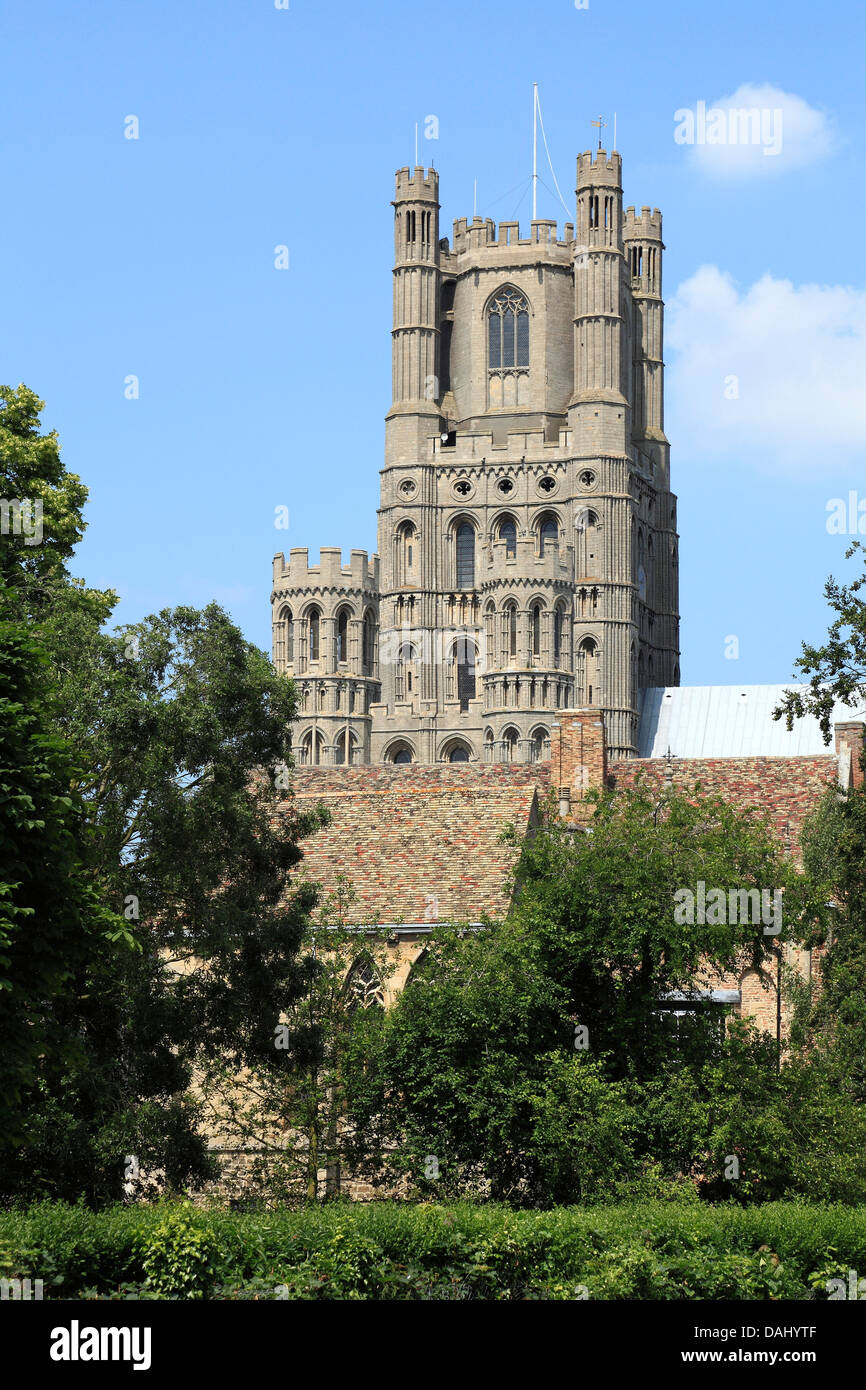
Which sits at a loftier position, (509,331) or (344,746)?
(509,331)

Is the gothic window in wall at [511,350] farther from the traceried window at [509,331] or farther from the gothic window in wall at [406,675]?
the gothic window in wall at [406,675]

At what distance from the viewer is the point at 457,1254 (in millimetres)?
23875

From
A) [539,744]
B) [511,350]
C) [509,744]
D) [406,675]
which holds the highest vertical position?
[511,350]

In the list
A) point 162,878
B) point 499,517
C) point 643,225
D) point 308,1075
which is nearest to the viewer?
point 162,878

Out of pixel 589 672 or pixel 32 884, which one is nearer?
pixel 32 884

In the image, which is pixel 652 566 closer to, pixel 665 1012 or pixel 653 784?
pixel 653 784

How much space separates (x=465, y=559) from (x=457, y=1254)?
4076 inches

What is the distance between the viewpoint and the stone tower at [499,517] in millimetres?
118688

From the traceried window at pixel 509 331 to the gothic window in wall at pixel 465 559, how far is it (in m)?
11.3

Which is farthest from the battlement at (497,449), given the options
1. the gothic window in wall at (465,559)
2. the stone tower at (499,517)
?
the gothic window in wall at (465,559)

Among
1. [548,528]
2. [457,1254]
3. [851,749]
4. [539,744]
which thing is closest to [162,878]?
[457,1254]

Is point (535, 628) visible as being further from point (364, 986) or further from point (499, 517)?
point (364, 986)

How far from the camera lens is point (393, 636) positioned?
12538 cm

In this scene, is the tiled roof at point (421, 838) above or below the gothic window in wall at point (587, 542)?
below
